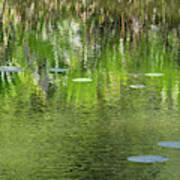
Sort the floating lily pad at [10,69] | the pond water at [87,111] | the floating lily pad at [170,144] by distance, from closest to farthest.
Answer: the pond water at [87,111]
the floating lily pad at [170,144]
the floating lily pad at [10,69]

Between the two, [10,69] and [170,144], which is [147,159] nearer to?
[170,144]

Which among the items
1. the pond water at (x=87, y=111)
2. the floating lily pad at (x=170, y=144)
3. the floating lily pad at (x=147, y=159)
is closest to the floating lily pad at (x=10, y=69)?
the pond water at (x=87, y=111)

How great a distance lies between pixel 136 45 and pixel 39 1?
2544 mm

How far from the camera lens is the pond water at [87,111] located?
205 cm

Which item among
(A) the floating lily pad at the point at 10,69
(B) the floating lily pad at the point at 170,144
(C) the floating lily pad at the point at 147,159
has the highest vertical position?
(A) the floating lily pad at the point at 10,69

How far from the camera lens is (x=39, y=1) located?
24.3 feet

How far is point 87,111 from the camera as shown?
2838 mm

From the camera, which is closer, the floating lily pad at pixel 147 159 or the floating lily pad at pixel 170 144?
the floating lily pad at pixel 147 159

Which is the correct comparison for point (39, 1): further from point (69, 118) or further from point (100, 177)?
point (100, 177)

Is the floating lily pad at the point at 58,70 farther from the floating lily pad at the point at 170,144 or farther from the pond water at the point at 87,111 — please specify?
the floating lily pad at the point at 170,144

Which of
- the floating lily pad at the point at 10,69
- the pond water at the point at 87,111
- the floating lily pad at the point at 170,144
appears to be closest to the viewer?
the pond water at the point at 87,111

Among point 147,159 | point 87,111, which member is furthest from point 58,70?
point 147,159

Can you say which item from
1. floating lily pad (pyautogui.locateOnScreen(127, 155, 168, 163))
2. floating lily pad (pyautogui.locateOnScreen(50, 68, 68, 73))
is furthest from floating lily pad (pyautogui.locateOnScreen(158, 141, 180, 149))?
floating lily pad (pyautogui.locateOnScreen(50, 68, 68, 73))

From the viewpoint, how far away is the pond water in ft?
6.72
